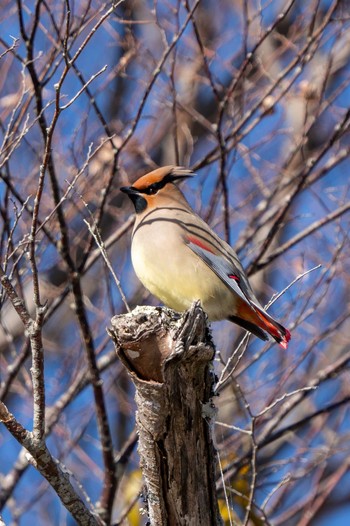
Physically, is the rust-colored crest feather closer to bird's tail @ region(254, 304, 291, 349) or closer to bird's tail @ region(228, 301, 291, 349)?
bird's tail @ region(228, 301, 291, 349)

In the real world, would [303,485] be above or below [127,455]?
above

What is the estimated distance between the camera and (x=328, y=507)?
6.85m

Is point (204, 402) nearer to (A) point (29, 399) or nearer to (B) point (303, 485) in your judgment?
(A) point (29, 399)

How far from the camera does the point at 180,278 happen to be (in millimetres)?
4113

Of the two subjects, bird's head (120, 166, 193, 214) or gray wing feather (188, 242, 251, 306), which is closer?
gray wing feather (188, 242, 251, 306)

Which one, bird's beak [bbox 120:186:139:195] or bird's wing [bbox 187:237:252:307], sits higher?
bird's beak [bbox 120:186:139:195]

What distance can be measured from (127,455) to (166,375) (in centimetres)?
201

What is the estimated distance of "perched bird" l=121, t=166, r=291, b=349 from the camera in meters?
4.11

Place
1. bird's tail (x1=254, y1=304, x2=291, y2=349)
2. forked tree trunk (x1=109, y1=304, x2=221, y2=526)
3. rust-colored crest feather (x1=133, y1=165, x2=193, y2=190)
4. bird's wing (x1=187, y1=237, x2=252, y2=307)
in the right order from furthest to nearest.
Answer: rust-colored crest feather (x1=133, y1=165, x2=193, y2=190)
bird's wing (x1=187, y1=237, x2=252, y2=307)
bird's tail (x1=254, y1=304, x2=291, y2=349)
forked tree trunk (x1=109, y1=304, x2=221, y2=526)

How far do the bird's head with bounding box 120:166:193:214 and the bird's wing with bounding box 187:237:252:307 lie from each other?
0.39 metres

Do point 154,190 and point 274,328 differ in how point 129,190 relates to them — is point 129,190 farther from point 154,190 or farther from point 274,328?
point 274,328

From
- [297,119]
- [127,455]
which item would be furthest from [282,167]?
[127,455]

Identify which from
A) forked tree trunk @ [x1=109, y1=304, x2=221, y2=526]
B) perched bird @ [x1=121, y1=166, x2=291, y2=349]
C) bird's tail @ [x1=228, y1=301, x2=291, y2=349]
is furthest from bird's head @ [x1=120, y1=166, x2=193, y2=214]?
forked tree trunk @ [x1=109, y1=304, x2=221, y2=526]

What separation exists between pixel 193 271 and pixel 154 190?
1.89 feet
